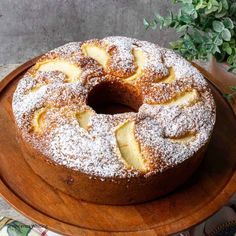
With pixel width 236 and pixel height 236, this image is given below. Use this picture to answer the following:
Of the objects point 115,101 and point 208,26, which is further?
point 208,26

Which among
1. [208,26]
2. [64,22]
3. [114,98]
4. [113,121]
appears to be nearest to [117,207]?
[113,121]

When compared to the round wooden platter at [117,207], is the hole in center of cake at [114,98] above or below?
above

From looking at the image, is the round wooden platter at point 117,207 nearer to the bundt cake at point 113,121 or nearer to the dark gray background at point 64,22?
the bundt cake at point 113,121

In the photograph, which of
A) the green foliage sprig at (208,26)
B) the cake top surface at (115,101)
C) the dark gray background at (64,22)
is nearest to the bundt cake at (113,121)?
the cake top surface at (115,101)

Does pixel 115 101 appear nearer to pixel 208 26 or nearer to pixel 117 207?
pixel 117 207

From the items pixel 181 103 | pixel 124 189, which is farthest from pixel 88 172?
pixel 181 103
